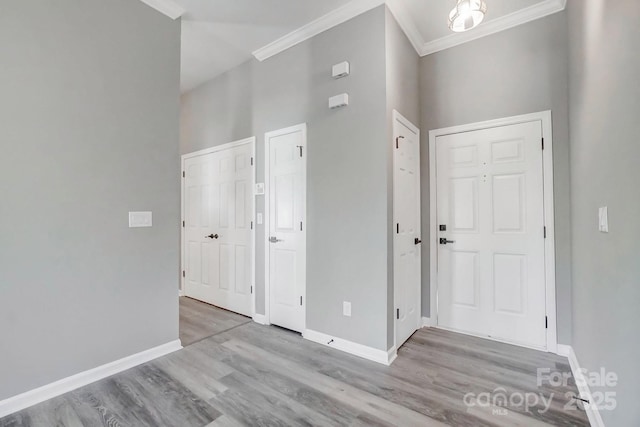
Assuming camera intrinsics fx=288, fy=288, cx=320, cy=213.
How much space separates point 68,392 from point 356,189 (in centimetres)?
253

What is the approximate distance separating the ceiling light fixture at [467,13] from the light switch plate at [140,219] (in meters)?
2.70

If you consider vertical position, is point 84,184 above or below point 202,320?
above

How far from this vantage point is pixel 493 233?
2.75m

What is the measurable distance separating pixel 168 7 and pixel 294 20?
1.09 metres

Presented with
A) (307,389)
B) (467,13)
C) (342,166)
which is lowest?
(307,389)

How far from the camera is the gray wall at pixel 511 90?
2438 mm

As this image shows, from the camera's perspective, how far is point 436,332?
9.56 feet

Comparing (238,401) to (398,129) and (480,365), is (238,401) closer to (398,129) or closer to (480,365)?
(480,365)

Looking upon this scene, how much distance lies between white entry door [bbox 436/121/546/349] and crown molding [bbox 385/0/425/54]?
100 centimetres

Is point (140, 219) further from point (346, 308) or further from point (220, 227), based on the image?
point (346, 308)

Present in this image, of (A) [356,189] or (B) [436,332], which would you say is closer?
(A) [356,189]

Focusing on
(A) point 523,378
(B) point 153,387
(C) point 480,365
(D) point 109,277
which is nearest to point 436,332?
(C) point 480,365

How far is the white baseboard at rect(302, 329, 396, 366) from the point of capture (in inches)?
91.8

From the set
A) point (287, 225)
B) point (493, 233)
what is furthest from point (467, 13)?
point (287, 225)
